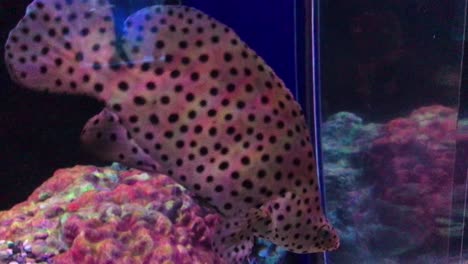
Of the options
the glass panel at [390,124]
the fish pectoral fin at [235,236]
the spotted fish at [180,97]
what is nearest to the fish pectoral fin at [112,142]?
the spotted fish at [180,97]

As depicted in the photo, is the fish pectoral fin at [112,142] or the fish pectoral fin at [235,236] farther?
the fish pectoral fin at [235,236]

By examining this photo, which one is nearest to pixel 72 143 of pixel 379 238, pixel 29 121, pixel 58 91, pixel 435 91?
pixel 29 121

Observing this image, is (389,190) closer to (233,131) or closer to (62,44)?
(233,131)

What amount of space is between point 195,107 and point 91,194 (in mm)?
1103

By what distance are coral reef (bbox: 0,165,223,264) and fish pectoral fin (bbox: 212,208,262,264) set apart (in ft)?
0.49

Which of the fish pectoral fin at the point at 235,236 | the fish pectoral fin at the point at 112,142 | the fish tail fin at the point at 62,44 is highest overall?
the fish tail fin at the point at 62,44

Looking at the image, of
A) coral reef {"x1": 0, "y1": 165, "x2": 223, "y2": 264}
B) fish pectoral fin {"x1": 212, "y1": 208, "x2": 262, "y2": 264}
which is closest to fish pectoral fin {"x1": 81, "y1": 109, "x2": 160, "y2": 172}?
fish pectoral fin {"x1": 212, "y1": 208, "x2": 262, "y2": 264}

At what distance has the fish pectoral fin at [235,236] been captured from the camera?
1.70m

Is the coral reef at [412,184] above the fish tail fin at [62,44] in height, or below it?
below

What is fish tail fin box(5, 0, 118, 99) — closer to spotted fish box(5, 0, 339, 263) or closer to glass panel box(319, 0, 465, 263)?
spotted fish box(5, 0, 339, 263)

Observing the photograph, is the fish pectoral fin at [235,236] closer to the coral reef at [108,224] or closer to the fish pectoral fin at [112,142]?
the coral reef at [108,224]

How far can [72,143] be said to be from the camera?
10.8 feet

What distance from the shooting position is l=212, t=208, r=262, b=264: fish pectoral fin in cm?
170

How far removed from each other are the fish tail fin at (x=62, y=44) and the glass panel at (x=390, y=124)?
167 centimetres
